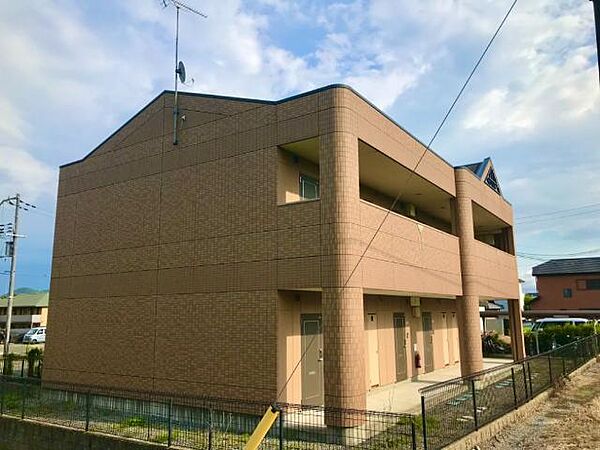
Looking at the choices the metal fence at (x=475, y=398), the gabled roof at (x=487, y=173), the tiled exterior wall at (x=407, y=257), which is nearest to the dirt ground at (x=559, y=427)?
the metal fence at (x=475, y=398)


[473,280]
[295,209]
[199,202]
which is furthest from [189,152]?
[473,280]

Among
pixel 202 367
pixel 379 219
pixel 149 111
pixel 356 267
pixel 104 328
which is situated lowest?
pixel 202 367

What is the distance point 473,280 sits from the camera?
17109mm

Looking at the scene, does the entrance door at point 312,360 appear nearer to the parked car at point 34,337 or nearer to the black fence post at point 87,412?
the black fence post at point 87,412

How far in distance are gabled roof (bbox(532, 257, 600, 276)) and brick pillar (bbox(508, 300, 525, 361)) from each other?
1114 inches

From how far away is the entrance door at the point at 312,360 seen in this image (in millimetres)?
11820

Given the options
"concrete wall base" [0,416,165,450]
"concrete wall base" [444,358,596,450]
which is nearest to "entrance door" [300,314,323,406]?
"concrete wall base" [0,416,165,450]

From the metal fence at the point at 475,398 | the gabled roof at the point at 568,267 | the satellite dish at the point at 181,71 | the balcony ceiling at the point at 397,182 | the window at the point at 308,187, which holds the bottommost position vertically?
the metal fence at the point at 475,398

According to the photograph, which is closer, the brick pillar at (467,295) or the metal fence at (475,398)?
the metal fence at (475,398)

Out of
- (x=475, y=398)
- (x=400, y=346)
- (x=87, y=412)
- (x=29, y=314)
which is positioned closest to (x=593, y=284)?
(x=400, y=346)

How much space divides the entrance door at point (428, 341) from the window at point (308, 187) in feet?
30.2

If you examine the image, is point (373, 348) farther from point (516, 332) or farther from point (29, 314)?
point (29, 314)

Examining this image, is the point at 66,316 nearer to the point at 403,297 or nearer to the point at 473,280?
the point at 403,297

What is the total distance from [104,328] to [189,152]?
19.7ft
